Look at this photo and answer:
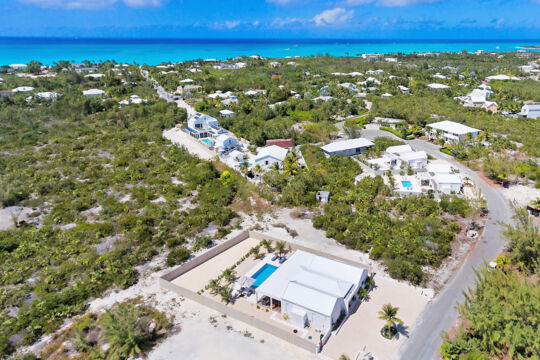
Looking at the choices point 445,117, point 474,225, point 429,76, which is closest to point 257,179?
point 474,225

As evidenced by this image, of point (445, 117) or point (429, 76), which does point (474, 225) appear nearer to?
point (445, 117)

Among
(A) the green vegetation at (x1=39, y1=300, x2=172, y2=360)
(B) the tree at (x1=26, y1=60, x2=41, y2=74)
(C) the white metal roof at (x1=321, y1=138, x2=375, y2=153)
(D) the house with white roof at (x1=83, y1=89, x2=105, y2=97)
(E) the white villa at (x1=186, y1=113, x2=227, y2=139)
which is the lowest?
(A) the green vegetation at (x1=39, y1=300, x2=172, y2=360)

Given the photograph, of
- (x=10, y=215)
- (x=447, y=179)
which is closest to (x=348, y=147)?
(x=447, y=179)

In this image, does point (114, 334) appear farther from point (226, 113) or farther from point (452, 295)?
point (226, 113)

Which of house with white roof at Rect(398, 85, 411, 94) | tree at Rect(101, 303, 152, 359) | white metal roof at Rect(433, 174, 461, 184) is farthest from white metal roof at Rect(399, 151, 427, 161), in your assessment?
house with white roof at Rect(398, 85, 411, 94)

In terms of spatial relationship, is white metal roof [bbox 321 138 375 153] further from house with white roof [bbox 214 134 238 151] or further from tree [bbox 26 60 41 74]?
tree [bbox 26 60 41 74]

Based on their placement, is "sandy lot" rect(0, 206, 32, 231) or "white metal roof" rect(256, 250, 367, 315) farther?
"sandy lot" rect(0, 206, 32, 231)

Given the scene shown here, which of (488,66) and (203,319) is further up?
(488,66)
